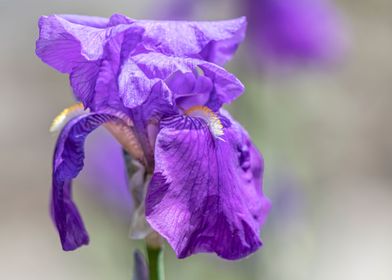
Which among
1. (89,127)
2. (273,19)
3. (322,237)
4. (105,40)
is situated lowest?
(322,237)

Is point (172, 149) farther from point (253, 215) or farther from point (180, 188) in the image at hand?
point (253, 215)

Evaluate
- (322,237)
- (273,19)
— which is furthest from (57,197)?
(322,237)

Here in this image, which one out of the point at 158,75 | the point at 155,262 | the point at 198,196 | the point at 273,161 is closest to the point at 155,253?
the point at 155,262

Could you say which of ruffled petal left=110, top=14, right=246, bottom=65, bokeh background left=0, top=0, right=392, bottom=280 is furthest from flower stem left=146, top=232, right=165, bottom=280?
bokeh background left=0, top=0, right=392, bottom=280

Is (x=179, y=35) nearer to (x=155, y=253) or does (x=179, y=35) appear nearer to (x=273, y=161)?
(x=155, y=253)

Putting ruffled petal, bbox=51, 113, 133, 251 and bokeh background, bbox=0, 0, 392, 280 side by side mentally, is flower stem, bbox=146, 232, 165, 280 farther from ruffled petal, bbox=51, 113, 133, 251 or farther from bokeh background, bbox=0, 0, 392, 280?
bokeh background, bbox=0, 0, 392, 280

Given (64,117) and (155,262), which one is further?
(64,117)
